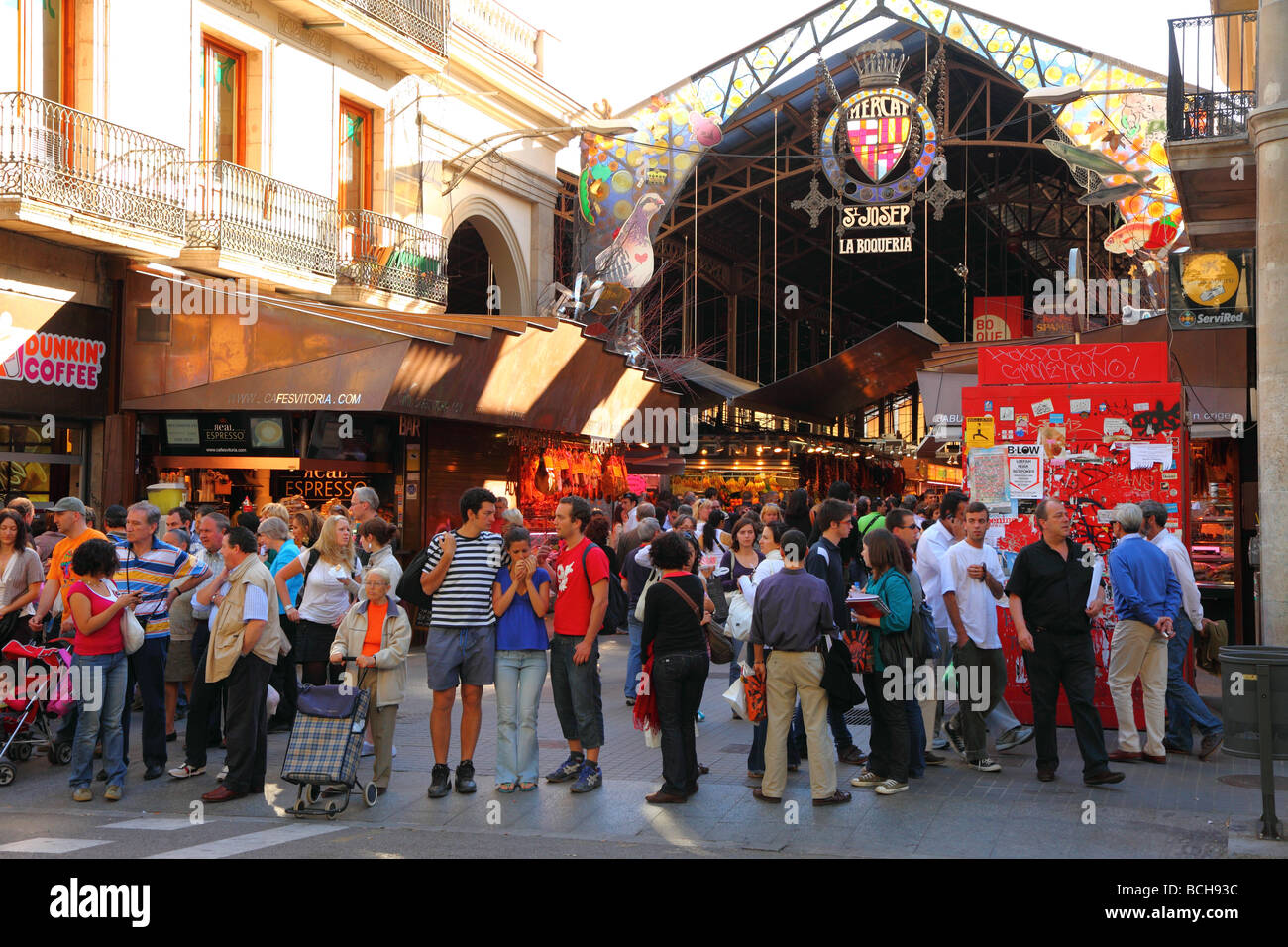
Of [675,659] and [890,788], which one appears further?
[890,788]

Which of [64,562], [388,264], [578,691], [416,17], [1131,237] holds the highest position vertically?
[416,17]

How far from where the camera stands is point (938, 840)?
720 cm

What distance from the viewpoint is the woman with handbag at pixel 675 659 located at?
8.12 m

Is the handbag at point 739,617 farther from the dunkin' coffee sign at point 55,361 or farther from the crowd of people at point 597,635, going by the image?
the dunkin' coffee sign at point 55,361

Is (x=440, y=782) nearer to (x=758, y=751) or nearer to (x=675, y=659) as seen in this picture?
(x=675, y=659)

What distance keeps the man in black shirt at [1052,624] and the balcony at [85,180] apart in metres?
10.9

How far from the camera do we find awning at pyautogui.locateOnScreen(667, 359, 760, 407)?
2756cm

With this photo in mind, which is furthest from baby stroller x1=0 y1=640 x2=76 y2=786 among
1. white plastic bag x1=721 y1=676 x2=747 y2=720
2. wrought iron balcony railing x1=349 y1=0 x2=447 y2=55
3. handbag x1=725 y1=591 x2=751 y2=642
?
wrought iron balcony railing x1=349 y1=0 x2=447 y2=55

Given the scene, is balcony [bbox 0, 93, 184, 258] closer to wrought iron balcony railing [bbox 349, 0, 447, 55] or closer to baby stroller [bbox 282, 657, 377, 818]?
wrought iron balcony railing [bbox 349, 0, 447, 55]

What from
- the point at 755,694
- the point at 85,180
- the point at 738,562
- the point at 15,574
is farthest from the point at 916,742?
the point at 85,180

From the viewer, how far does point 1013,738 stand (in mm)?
9852

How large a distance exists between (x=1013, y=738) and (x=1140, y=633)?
1297 mm

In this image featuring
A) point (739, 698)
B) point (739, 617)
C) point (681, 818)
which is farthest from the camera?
point (739, 617)

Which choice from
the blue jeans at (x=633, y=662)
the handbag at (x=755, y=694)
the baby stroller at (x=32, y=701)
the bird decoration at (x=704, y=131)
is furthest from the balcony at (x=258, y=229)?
the bird decoration at (x=704, y=131)
